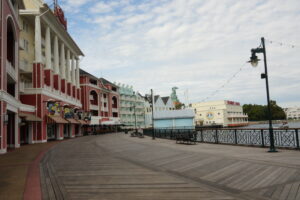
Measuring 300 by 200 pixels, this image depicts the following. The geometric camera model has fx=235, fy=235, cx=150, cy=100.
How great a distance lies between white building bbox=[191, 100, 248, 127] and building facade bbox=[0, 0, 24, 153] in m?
70.0

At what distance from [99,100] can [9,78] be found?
4213 centimetres

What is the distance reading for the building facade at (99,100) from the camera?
2208 inches

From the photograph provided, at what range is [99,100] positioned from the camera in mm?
62531

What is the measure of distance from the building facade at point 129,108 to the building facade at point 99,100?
6689 mm

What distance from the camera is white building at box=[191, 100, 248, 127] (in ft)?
275

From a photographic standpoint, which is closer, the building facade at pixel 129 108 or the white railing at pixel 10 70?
the white railing at pixel 10 70

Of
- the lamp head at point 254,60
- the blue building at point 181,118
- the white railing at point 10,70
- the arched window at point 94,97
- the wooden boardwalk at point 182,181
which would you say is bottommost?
Answer: the wooden boardwalk at point 182,181

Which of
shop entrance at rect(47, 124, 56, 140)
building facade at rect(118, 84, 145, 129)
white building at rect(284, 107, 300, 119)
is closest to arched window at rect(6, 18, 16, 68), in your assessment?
shop entrance at rect(47, 124, 56, 140)

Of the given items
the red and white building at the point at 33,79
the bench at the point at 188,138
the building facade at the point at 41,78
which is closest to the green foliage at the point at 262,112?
the red and white building at the point at 33,79

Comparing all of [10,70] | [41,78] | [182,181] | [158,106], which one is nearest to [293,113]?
[158,106]

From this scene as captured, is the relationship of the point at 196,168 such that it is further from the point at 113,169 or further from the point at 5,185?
the point at 5,185

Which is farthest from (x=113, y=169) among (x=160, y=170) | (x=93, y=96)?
Answer: (x=93, y=96)

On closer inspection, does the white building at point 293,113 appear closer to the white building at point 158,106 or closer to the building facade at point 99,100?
the white building at point 158,106

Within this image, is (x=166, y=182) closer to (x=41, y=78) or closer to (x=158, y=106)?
(x=41, y=78)
